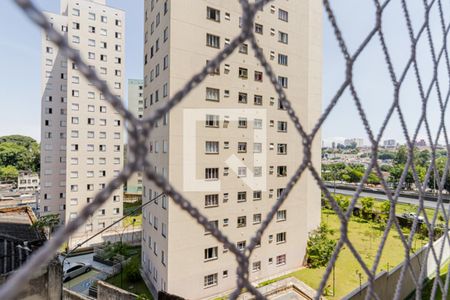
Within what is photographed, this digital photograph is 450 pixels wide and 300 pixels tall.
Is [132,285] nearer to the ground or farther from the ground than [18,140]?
nearer to the ground

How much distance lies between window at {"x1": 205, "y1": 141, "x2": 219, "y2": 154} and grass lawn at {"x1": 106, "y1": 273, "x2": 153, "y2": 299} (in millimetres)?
2569

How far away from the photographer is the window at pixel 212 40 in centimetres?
430

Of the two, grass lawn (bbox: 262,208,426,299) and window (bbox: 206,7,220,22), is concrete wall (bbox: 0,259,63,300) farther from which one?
window (bbox: 206,7,220,22)

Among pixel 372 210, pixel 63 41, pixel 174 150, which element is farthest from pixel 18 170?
pixel 63 41

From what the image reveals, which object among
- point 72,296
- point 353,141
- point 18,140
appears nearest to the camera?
point 72,296

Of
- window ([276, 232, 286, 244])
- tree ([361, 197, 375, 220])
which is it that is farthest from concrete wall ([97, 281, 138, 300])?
tree ([361, 197, 375, 220])

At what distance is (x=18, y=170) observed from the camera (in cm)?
1519

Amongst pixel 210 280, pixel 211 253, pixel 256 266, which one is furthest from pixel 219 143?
pixel 256 266

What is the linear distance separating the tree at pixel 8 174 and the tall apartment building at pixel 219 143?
13598 mm

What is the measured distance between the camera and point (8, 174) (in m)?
14.4

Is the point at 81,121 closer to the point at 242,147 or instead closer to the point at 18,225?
the point at 18,225

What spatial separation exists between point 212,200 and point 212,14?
120 inches

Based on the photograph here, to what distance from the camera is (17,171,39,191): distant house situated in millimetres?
13617

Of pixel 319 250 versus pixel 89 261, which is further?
pixel 89 261
